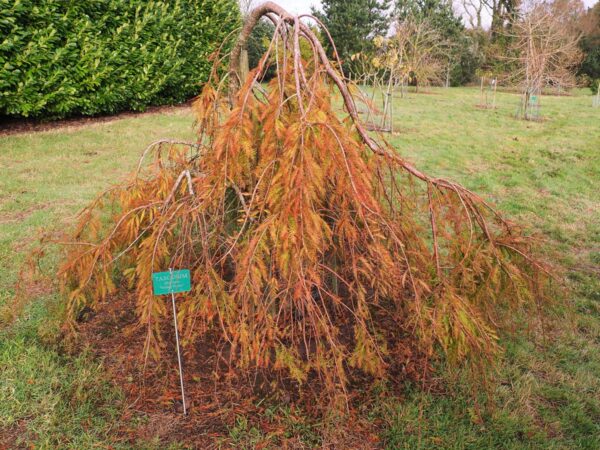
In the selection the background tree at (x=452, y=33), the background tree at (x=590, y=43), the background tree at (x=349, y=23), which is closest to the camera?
the background tree at (x=349, y=23)

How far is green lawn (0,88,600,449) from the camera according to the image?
2.25 metres

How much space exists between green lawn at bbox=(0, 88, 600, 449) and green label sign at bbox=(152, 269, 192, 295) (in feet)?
2.53

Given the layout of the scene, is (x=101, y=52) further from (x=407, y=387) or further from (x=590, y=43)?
(x=590, y=43)

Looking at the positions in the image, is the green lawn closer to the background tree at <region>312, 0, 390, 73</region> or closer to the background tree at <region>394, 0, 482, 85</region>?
the background tree at <region>312, 0, 390, 73</region>

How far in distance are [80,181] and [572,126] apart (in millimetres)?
12346

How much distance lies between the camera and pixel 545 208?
5.71 m

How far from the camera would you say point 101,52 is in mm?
8172

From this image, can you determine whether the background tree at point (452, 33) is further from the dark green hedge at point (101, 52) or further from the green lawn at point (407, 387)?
the green lawn at point (407, 387)

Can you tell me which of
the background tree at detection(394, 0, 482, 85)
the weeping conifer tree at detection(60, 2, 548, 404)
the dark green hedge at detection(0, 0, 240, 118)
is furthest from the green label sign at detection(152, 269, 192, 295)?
the background tree at detection(394, 0, 482, 85)

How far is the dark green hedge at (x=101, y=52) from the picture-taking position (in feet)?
23.3

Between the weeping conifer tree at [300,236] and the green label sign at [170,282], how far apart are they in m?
0.07

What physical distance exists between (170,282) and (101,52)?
766cm

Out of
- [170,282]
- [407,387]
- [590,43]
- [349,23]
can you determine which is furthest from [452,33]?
[170,282]

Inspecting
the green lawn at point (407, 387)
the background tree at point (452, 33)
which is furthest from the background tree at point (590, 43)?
the green lawn at point (407, 387)
